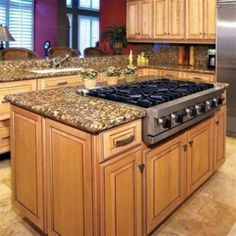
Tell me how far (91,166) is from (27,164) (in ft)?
2.17

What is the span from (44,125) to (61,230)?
0.60 meters

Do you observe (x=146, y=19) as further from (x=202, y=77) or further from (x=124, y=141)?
(x=124, y=141)

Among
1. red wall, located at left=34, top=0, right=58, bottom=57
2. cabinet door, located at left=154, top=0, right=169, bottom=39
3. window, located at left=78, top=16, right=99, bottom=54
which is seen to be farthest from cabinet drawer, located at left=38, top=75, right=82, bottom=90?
red wall, located at left=34, top=0, right=58, bottom=57

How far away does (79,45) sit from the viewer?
599cm

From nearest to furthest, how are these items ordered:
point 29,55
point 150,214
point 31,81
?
point 150,214 → point 31,81 → point 29,55

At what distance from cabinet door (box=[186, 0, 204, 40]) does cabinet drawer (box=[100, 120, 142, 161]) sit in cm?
328

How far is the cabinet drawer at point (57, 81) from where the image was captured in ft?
11.6

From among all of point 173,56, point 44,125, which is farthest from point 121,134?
point 173,56

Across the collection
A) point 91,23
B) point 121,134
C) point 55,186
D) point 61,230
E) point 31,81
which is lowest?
point 61,230

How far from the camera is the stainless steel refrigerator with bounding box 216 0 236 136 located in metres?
3.97

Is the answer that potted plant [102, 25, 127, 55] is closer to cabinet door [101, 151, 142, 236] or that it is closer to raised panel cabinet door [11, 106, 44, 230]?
raised panel cabinet door [11, 106, 44, 230]

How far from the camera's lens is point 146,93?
7.00 ft

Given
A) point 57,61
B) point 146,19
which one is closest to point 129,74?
point 57,61

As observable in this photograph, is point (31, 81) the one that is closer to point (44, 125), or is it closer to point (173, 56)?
point (44, 125)
